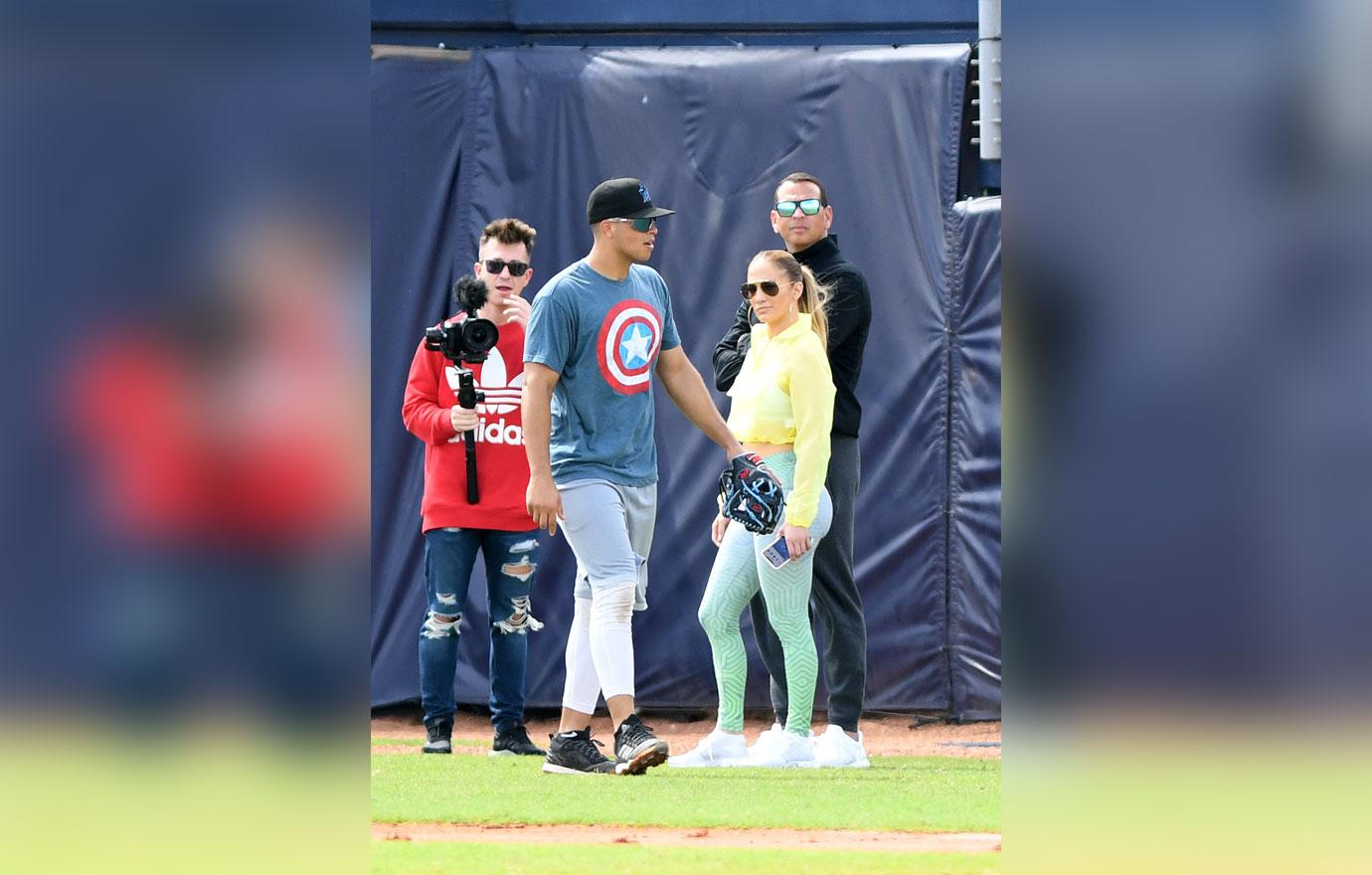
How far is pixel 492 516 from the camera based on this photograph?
7312mm

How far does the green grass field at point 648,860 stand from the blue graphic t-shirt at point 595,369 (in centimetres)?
193

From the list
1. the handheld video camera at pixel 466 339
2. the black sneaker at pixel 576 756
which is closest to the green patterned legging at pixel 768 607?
the black sneaker at pixel 576 756

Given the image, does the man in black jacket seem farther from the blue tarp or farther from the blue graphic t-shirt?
the blue tarp

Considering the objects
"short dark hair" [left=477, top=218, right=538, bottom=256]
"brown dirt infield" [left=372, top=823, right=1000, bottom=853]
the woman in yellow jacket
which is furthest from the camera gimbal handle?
"brown dirt infield" [left=372, top=823, right=1000, bottom=853]

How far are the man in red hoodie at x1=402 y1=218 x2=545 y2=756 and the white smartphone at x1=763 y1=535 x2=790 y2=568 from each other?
1.23m

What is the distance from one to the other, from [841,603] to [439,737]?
1880 millimetres

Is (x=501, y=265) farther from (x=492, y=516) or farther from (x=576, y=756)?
(x=576, y=756)

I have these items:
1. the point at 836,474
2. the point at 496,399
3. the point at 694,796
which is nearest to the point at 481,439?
the point at 496,399
